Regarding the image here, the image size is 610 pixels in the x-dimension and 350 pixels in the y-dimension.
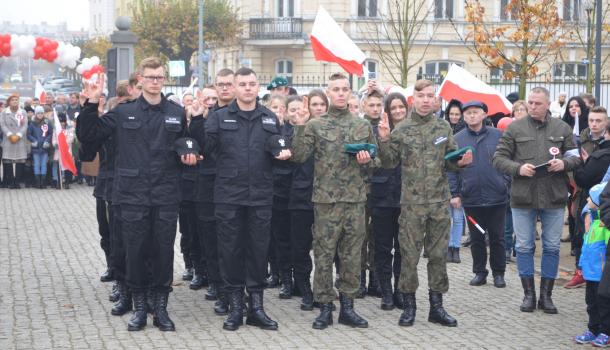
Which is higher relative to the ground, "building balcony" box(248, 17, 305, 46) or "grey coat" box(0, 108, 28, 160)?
"building balcony" box(248, 17, 305, 46)

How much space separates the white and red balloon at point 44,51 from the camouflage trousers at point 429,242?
722 inches

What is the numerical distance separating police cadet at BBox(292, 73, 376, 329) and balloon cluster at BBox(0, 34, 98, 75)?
59.2 feet

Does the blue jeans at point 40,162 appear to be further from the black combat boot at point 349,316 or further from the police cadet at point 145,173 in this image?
the black combat boot at point 349,316

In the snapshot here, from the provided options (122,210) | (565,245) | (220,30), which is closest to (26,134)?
(565,245)

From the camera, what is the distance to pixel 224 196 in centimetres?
910

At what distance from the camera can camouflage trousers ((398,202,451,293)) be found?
930 cm

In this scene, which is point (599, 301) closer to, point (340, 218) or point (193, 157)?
point (340, 218)

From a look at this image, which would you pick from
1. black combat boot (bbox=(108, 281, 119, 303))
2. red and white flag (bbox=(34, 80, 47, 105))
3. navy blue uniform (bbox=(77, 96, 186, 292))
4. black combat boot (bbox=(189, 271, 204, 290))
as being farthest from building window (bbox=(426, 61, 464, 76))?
navy blue uniform (bbox=(77, 96, 186, 292))

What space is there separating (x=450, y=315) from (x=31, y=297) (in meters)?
4.06

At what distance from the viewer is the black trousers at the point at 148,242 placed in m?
9.01

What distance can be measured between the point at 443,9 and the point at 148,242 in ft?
146

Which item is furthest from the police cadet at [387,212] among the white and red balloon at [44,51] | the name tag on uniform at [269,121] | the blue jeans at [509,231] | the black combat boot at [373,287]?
the white and red balloon at [44,51]

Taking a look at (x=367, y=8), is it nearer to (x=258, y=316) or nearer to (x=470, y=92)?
(x=470, y=92)

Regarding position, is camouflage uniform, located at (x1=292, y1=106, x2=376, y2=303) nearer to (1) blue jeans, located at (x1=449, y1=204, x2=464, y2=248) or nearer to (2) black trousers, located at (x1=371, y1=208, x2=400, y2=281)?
(2) black trousers, located at (x1=371, y1=208, x2=400, y2=281)
